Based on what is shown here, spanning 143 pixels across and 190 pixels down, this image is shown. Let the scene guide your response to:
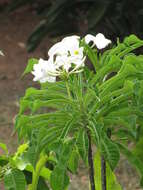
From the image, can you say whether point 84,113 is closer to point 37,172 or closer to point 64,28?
point 37,172

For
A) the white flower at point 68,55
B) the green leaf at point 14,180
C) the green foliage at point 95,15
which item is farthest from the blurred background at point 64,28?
the white flower at point 68,55

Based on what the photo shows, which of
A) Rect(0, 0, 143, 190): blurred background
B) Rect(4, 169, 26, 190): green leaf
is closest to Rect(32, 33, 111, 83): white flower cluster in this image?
Rect(4, 169, 26, 190): green leaf

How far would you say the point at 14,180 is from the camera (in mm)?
1584

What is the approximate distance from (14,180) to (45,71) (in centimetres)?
33

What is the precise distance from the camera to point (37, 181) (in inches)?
68.8

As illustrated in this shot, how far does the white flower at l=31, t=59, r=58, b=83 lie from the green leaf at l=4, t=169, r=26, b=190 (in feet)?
0.97

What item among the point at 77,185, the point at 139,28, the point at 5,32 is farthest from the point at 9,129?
the point at 5,32

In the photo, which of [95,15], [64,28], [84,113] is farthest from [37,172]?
[64,28]

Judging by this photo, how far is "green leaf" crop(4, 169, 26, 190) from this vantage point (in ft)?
5.15

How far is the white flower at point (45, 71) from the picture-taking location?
144 cm

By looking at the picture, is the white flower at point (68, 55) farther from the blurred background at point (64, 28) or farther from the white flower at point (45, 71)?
the blurred background at point (64, 28)

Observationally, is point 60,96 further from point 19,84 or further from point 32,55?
point 32,55

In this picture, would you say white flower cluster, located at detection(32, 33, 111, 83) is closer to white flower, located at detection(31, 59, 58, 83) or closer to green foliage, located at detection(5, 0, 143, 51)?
white flower, located at detection(31, 59, 58, 83)

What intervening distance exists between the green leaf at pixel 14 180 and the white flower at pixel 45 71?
297mm
